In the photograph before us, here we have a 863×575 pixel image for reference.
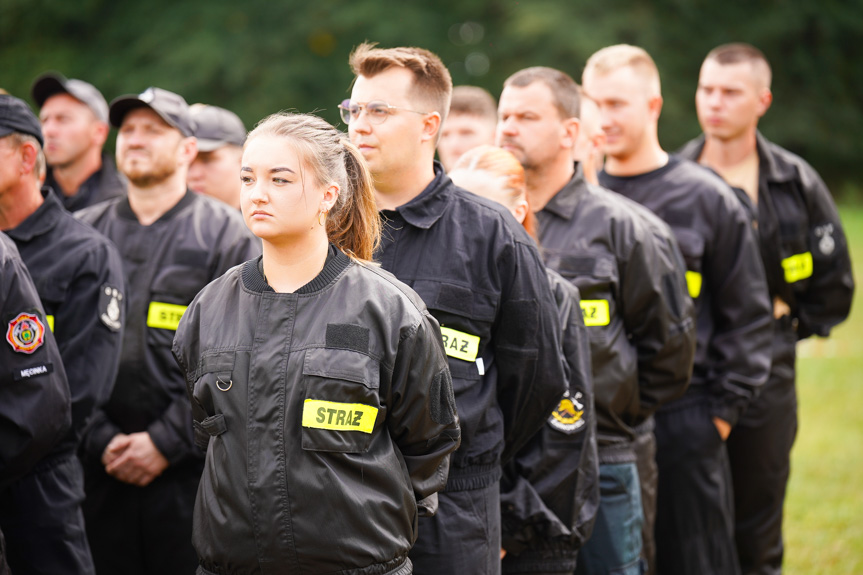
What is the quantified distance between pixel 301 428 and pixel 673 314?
7.46ft

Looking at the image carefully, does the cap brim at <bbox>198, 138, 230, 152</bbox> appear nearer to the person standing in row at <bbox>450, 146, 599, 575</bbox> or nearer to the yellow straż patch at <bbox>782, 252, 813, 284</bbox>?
the person standing in row at <bbox>450, 146, 599, 575</bbox>

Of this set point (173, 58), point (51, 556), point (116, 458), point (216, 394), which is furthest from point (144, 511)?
point (173, 58)

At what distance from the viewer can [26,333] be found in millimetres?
3342

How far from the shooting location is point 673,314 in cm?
441

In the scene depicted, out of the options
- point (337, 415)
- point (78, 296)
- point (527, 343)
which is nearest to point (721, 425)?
point (527, 343)

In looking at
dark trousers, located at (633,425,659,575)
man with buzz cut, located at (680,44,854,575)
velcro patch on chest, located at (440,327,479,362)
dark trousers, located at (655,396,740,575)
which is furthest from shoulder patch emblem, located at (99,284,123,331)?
man with buzz cut, located at (680,44,854,575)

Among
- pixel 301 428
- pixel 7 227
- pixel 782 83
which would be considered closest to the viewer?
pixel 301 428

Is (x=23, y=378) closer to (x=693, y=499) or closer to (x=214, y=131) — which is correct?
(x=214, y=131)

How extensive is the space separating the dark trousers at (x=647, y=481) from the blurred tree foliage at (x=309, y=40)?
17488mm

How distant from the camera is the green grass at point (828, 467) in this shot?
235 inches

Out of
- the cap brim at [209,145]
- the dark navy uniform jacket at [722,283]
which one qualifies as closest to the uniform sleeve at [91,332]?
the cap brim at [209,145]

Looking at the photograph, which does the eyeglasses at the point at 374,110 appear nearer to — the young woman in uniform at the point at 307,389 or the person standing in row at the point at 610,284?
the young woman in uniform at the point at 307,389

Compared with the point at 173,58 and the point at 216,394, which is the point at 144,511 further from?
the point at 173,58

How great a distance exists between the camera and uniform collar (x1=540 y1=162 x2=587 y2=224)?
4301mm
